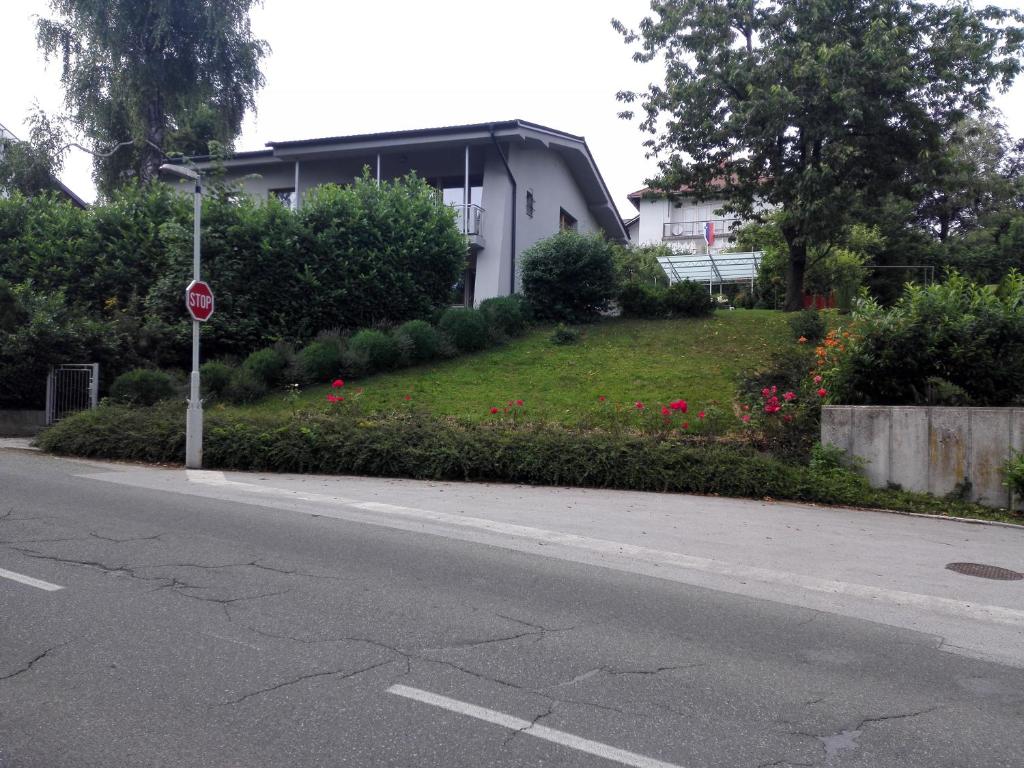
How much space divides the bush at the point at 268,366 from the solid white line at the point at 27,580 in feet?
39.6

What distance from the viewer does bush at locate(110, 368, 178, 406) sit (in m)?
18.0

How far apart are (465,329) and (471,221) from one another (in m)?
6.68

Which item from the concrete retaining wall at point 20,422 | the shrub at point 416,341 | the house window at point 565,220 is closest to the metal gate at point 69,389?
the concrete retaining wall at point 20,422

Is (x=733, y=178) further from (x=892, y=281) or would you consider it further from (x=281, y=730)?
(x=281, y=730)

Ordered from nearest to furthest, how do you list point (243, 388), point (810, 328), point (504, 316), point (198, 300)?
point (198, 300) → point (243, 388) → point (810, 328) → point (504, 316)

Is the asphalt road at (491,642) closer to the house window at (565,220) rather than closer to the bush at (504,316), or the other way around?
the bush at (504,316)

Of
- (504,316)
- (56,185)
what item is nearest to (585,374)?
(504,316)

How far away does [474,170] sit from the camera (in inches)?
1102

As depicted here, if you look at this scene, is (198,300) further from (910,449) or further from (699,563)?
(910,449)

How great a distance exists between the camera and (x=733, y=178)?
21953 millimetres

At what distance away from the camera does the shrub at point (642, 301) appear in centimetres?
2419

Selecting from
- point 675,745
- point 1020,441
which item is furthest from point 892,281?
point 675,745

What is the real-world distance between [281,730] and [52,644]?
205cm

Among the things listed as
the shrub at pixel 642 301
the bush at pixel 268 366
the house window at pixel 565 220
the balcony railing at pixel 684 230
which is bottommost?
the bush at pixel 268 366
